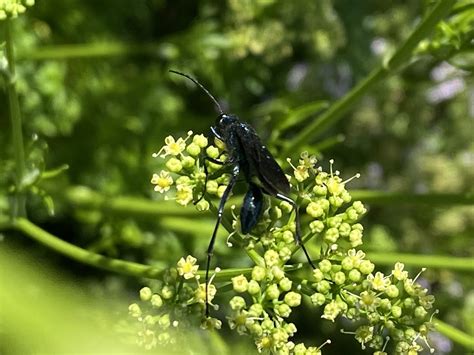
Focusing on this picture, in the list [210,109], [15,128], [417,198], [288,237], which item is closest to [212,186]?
[288,237]

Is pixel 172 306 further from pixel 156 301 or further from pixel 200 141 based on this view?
pixel 200 141

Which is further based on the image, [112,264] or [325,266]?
[112,264]

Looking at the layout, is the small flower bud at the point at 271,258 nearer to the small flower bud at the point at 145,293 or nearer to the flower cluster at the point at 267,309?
the flower cluster at the point at 267,309

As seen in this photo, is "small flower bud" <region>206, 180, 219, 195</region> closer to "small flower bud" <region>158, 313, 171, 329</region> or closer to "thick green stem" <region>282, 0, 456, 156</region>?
"small flower bud" <region>158, 313, 171, 329</region>

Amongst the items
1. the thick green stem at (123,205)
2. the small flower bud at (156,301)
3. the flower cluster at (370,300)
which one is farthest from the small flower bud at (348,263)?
the thick green stem at (123,205)

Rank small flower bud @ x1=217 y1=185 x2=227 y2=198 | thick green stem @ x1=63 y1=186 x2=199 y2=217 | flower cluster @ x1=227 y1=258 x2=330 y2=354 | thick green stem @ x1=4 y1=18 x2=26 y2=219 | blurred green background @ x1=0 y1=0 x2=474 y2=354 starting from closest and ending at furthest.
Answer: flower cluster @ x1=227 y1=258 x2=330 y2=354 < small flower bud @ x1=217 y1=185 x2=227 y2=198 < thick green stem @ x1=4 y1=18 x2=26 y2=219 < thick green stem @ x1=63 y1=186 x2=199 y2=217 < blurred green background @ x1=0 y1=0 x2=474 y2=354

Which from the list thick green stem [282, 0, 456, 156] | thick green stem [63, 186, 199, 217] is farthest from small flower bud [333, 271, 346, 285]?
thick green stem [63, 186, 199, 217]

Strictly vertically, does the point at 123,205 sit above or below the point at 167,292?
above
